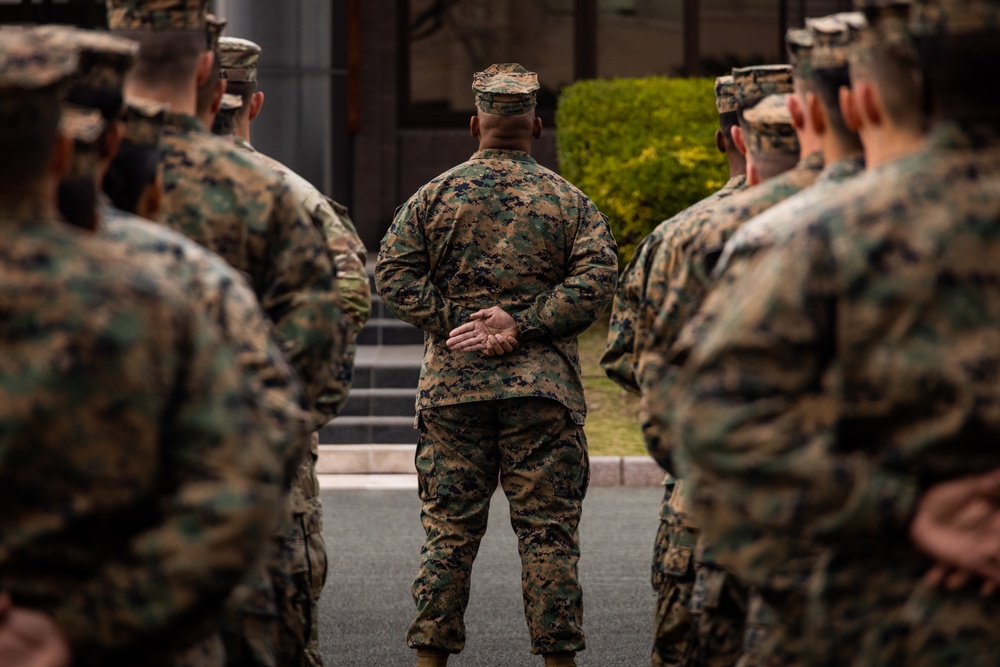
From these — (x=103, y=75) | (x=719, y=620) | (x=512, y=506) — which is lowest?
(x=512, y=506)

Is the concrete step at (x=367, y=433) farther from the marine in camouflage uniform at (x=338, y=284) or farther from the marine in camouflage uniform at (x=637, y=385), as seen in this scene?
the marine in camouflage uniform at (x=637, y=385)

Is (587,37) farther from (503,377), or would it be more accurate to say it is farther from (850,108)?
(850,108)

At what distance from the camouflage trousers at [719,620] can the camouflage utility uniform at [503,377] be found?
2.02 meters

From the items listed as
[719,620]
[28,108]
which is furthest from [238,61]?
[28,108]

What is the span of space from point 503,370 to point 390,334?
8.24m

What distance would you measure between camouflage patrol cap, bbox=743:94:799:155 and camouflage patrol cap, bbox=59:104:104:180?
2.65m

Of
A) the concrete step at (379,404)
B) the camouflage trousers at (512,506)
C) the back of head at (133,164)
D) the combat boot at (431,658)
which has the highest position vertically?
the back of head at (133,164)

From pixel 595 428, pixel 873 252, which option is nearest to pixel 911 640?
pixel 873 252

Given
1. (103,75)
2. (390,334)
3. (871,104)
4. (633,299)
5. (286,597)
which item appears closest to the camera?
(871,104)

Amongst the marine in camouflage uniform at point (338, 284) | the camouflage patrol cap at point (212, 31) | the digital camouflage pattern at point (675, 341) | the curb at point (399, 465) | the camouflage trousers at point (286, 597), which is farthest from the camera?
the curb at point (399, 465)

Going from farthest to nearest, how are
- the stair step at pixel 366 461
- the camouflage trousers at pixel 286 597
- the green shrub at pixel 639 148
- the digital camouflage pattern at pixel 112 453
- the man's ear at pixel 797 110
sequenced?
the green shrub at pixel 639 148 → the stair step at pixel 366 461 → the man's ear at pixel 797 110 → the camouflage trousers at pixel 286 597 → the digital camouflage pattern at pixel 112 453

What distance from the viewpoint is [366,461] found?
12188 millimetres

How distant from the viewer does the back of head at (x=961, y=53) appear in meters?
3.01

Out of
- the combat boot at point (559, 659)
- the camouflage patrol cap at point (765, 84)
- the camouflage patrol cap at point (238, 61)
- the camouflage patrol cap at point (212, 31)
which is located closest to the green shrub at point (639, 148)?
the camouflage patrol cap at point (238, 61)
